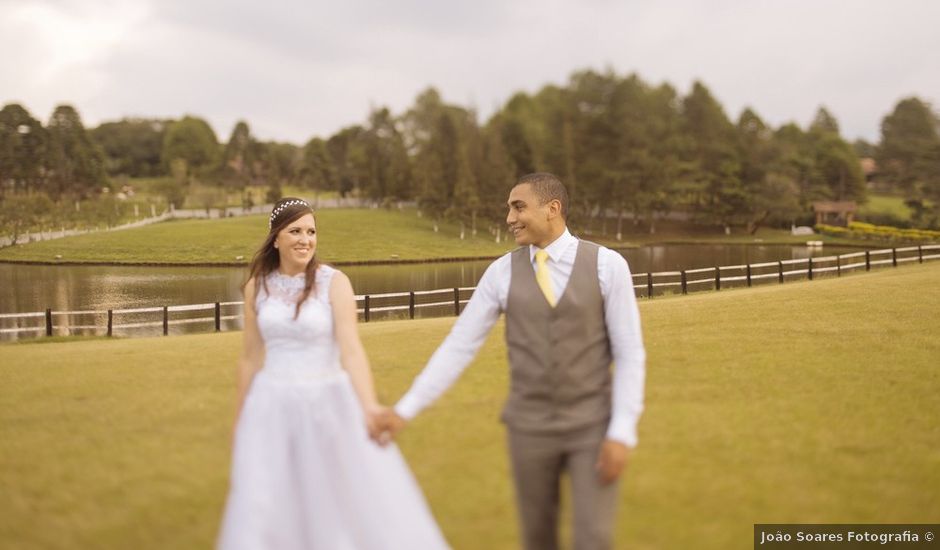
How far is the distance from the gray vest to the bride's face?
68.8 inches

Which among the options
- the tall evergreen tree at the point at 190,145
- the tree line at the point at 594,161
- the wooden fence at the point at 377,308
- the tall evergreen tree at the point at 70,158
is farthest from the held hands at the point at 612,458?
the tall evergreen tree at the point at 190,145

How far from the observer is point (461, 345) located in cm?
431

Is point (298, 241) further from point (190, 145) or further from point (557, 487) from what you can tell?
point (190, 145)

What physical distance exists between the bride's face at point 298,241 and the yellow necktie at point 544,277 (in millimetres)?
1761

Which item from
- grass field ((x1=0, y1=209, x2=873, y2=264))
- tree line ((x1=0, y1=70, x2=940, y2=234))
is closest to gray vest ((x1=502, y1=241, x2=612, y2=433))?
grass field ((x1=0, y1=209, x2=873, y2=264))

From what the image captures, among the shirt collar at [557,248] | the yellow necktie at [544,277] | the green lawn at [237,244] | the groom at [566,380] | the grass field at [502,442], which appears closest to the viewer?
the groom at [566,380]

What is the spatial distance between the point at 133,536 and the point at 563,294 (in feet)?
13.3

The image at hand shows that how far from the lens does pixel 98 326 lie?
23.0 meters

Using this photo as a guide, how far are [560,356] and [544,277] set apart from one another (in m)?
0.44

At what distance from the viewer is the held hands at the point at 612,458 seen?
12.1 ft

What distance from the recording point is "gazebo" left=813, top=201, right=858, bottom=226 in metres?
88.4

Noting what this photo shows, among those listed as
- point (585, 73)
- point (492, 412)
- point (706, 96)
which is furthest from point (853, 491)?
point (706, 96)

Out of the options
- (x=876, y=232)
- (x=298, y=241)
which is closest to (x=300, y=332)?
(x=298, y=241)

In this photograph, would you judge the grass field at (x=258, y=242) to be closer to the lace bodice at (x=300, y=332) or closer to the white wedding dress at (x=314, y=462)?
the lace bodice at (x=300, y=332)
